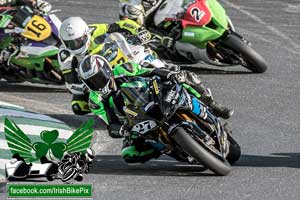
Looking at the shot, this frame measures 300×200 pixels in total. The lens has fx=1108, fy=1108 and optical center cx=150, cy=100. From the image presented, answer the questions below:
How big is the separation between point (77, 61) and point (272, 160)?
12.6 feet

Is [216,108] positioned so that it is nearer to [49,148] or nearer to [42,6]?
[49,148]

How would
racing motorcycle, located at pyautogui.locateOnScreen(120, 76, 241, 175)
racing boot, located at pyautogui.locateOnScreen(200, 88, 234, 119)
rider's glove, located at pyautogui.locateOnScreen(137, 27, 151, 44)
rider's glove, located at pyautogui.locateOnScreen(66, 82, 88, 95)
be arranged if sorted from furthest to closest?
1. rider's glove, located at pyautogui.locateOnScreen(137, 27, 151, 44)
2. rider's glove, located at pyautogui.locateOnScreen(66, 82, 88, 95)
3. racing boot, located at pyautogui.locateOnScreen(200, 88, 234, 119)
4. racing motorcycle, located at pyautogui.locateOnScreen(120, 76, 241, 175)

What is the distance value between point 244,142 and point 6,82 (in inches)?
216

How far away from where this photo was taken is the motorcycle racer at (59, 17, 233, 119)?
14.1m

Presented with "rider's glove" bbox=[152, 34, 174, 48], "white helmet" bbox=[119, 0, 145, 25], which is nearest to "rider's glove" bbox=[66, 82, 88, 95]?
"white helmet" bbox=[119, 0, 145, 25]

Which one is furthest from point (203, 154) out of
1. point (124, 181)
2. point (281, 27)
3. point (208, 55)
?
point (281, 27)

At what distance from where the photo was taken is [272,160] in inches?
510

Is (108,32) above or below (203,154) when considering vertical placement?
below

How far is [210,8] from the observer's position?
18.1 meters

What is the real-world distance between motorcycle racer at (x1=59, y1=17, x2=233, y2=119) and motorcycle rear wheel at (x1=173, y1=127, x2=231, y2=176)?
204 cm

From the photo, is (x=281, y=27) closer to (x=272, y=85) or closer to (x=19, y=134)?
(x=272, y=85)

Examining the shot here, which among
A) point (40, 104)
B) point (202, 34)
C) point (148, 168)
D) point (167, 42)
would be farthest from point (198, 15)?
point (148, 168)

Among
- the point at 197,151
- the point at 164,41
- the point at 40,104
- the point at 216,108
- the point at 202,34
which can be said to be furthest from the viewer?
the point at 164,41

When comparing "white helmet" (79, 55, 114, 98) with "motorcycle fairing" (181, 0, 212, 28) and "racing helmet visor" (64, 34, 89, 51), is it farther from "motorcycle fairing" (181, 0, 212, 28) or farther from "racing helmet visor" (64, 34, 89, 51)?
"motorcycle fairing" (181, 0, 212, 28)
